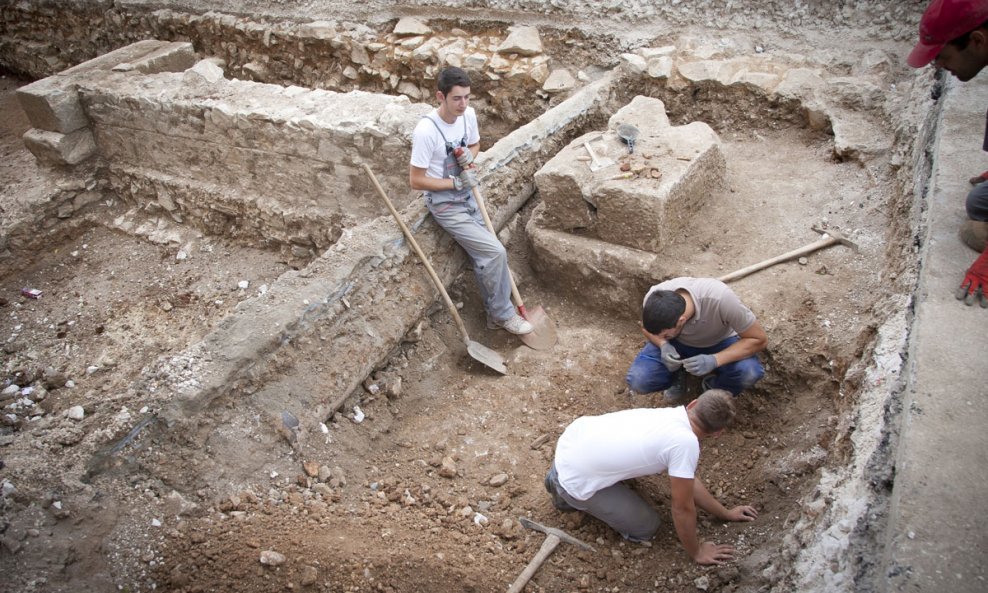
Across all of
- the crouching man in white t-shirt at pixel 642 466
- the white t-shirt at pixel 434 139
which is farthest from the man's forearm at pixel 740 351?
the white t-shirt at pixel 434 139

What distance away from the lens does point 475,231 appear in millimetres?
4469

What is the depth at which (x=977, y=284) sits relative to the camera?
8.84ft

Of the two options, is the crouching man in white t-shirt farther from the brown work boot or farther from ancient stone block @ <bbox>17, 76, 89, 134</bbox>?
ancient stone block @ <bbox>17, 76, 89, 134</bbox>

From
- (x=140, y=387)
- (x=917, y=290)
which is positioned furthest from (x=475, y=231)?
(x=917, y=290)

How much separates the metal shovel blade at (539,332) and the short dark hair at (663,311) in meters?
1.33

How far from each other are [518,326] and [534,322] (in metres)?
0.14

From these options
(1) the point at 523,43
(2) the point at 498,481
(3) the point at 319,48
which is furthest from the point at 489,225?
(3) the point at 319,48

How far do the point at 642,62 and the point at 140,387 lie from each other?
16.1 ft

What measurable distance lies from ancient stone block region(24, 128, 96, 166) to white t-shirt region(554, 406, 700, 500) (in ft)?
19.9

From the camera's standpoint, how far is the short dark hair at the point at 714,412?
2789mm

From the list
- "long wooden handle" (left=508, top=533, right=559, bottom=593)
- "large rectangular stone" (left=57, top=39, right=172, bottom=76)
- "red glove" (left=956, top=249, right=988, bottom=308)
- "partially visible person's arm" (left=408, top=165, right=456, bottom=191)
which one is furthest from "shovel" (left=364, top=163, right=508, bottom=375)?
"large rectangular stone" (left=57, top=39, right=172, bottom=76)

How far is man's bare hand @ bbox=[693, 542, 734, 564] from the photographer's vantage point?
2.91m

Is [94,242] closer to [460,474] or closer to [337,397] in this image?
[337,397]

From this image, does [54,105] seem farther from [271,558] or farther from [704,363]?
[704,363]
